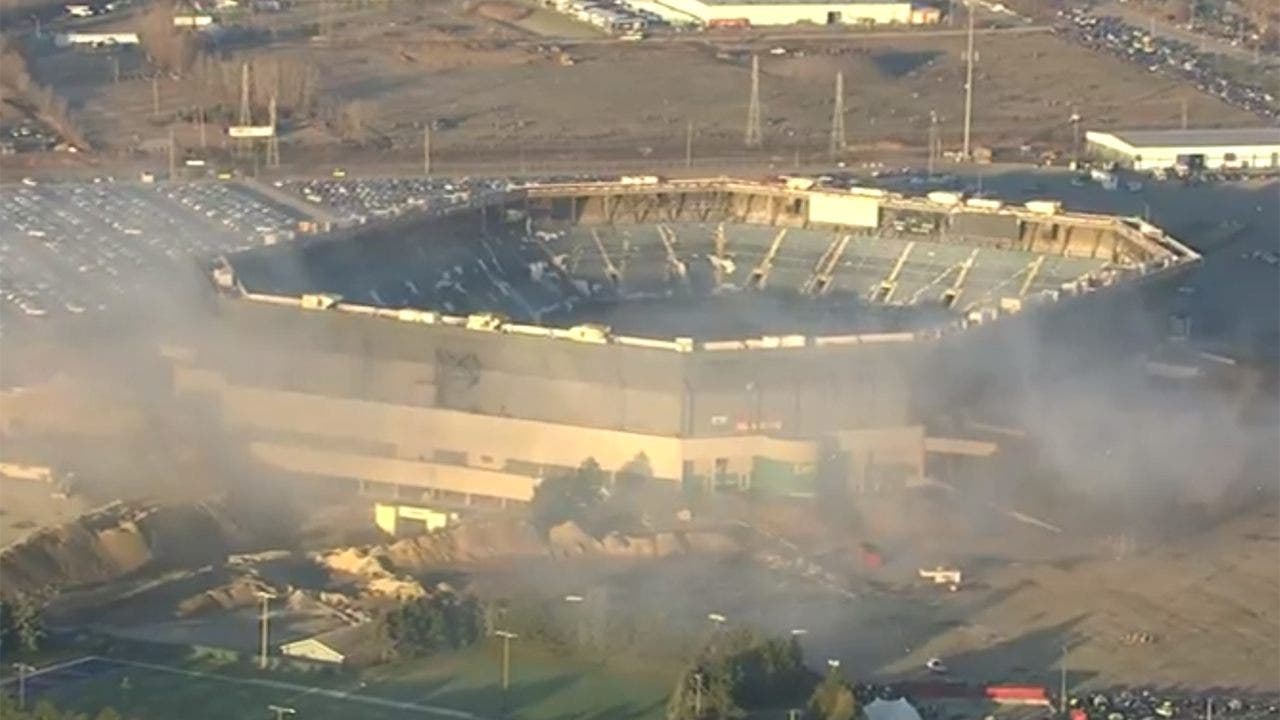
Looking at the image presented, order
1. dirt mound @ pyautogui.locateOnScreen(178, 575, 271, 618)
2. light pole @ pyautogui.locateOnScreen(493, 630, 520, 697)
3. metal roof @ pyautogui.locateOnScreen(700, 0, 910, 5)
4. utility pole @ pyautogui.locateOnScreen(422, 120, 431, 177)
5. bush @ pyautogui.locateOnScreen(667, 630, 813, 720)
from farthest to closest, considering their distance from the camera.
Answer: metal roof @ pyautogui.locateOnScreen(700, 0, 910, 5) → utility pole @ pyautogui.locateOnScreen(422, 120, 431, 177) → dirt mound @ pyautogui.locateOnScreen(178, 575, 271, 618) → light pole @ pyautogui.locateOnScreen(493, 630, 520, 697) → bush @ pyautogui.locateOnScreen(667, 630, 813, 720)

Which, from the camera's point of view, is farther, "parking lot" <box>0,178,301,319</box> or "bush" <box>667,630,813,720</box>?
"parking lot" <box>0,178,301,319</box>

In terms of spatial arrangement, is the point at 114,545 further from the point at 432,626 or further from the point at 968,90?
the point at 968,90

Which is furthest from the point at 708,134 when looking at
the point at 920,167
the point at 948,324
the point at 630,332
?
the point at 948,324

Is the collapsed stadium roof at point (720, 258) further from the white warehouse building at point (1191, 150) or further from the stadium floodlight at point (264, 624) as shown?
the white warehouse building at point (1191, 150)

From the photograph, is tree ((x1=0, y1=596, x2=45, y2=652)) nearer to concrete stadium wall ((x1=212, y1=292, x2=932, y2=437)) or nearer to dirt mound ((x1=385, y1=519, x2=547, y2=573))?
dirt mound ((x1=385, y1=519, x2=547, y2=573))

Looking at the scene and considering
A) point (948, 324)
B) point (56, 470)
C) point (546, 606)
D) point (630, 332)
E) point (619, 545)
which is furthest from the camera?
point (630, 332)

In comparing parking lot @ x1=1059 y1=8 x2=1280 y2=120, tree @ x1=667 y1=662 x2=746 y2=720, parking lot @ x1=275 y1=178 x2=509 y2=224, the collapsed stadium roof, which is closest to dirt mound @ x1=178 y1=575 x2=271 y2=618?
tree @ x1=667 y1=662 x2=746 y2=720

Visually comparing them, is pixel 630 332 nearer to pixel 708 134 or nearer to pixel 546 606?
pixel 546 606

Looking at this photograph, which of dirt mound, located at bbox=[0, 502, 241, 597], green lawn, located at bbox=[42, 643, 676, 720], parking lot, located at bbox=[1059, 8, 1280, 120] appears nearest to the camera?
green lawn, located at bbox=[42, 643, 676, 720]
